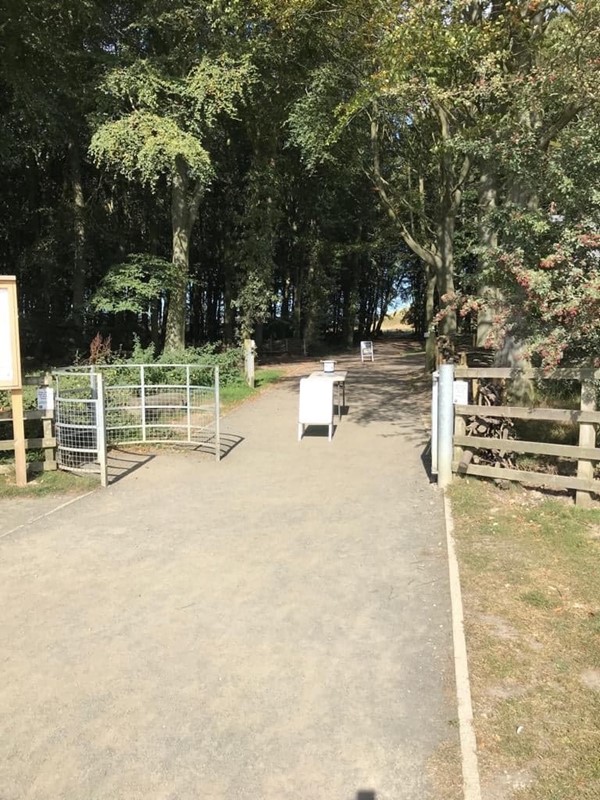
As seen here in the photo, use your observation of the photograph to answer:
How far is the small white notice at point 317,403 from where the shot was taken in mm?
10562

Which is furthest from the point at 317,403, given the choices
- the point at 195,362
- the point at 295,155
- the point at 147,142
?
the point at 295,155

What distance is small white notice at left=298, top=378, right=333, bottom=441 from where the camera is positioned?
34.7 ft

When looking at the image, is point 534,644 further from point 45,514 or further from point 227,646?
point 45,514

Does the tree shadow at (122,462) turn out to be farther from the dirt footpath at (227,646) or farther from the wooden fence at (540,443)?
the wooden fence at (540,443)

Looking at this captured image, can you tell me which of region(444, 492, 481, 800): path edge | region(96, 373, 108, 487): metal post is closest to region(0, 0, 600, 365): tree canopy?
region(444, 492, 481, 800): path edge

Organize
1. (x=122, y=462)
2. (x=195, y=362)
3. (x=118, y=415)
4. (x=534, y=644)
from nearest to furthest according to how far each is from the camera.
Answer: (x=534, y=644), (x=122, y=462), (x=118, y=415), (x=195, y=362)

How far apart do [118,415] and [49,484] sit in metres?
2.58

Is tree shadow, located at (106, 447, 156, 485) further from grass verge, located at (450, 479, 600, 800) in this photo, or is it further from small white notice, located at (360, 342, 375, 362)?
small white notice, located at (360, 342, 375, 362)

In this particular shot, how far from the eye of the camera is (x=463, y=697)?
3.46 m

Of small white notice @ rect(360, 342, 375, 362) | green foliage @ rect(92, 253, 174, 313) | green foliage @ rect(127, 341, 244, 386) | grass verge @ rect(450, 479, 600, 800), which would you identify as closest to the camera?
grass verge @ rect(450, 479, 600, 800)

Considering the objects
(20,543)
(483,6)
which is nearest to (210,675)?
(20,543)

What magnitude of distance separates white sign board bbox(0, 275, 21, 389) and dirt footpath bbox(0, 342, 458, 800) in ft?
5.58

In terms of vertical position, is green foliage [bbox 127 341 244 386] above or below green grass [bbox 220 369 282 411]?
above

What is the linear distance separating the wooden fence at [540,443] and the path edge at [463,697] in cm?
216
